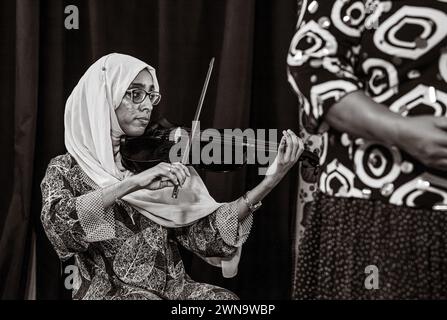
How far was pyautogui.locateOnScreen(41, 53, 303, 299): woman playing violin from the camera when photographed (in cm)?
142

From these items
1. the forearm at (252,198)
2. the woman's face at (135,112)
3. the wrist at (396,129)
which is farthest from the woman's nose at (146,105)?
the wrist at (396,129)

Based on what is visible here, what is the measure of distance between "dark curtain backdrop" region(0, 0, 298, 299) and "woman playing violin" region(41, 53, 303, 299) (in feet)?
0.36

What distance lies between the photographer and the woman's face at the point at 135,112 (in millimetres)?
1498

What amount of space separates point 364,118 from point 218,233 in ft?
2.88

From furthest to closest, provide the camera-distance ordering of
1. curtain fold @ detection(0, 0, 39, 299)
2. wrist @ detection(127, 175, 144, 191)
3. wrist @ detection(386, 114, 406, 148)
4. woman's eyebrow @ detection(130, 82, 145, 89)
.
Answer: curtain fold @ detection(0, 0, 39, 299), woman's eyebrow @ detection(130, 82, 145, 89), wrist @ detection(127, 175, 144, 191), wrist @ detection(386, 114, 406, 148)

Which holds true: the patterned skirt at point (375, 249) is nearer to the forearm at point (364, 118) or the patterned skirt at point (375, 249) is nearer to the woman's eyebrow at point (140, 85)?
the forearm at point (364, 118)

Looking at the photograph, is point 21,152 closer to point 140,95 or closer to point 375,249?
point 140,95

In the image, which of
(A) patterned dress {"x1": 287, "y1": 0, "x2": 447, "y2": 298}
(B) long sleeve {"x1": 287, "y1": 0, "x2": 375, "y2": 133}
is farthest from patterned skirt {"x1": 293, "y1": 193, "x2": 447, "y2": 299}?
(B) long sleeve {"x1": 287, "y1": 0, "x2": 375, "y2": 133}

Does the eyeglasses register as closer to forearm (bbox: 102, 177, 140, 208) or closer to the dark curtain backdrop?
the dark curtain backdrop

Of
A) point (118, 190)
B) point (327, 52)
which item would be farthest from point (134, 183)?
point (327, 52)

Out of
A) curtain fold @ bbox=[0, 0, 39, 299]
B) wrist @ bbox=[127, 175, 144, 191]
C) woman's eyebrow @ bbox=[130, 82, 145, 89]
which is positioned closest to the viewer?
wrist @ bbox=[127, 175, 144, 191]

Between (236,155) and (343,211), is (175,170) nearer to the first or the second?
(236,155)

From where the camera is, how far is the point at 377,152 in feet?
2.38
